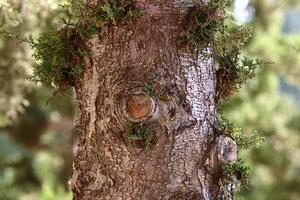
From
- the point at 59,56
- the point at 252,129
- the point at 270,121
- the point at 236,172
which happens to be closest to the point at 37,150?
the point at 270,121

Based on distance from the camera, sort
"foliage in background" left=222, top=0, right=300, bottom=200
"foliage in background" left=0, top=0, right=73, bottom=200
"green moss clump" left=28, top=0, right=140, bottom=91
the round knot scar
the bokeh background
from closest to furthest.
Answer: the round knot scar
"green moss clump" left=28, top=0, right=140, bottom=91
the bokeh background
"foliage in background" left=222, top=0, right=300, bottom=200
"foliage in background" left=0, top=0, right=73, bottom=200

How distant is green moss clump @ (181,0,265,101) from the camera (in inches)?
71.6

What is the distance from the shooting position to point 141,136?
1.70 m

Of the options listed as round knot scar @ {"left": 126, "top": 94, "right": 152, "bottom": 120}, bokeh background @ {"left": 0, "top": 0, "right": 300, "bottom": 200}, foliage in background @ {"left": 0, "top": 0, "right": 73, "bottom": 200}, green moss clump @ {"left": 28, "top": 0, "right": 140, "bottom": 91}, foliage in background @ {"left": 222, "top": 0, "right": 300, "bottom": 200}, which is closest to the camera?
round knot scar @ {"left": 126, "top": 94, "right": 152, "bottom": 120}

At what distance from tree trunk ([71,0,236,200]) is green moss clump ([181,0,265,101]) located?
3 cm

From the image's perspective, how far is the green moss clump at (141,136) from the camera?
5.57ft

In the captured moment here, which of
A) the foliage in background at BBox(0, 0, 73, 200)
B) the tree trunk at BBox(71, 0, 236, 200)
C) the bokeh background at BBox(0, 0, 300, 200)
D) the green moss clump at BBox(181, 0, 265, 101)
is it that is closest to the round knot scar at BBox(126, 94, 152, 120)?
the tree trunk at BBox(71, 0, 236, 200)

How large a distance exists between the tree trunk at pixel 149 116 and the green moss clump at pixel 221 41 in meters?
0.03

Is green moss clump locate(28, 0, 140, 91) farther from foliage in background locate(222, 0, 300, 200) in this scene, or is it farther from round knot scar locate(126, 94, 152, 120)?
foliage in background locate(222, 0, 300, 200)

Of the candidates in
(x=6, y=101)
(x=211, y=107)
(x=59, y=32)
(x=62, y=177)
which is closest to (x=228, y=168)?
(x=211, y=107)

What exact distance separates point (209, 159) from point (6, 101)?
238cm

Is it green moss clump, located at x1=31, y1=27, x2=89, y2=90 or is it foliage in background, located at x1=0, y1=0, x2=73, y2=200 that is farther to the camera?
foliage in background, located at x1=0, y1=0, x2=73, y2=200

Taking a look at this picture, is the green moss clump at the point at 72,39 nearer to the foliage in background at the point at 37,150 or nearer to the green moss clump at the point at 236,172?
the green moss clump at the point at 236,172

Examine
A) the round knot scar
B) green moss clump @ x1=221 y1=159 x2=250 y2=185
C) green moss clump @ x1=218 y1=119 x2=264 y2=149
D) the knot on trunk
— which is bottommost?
green moss clump @ x1=221 y1=159 x2=250 y2=185
